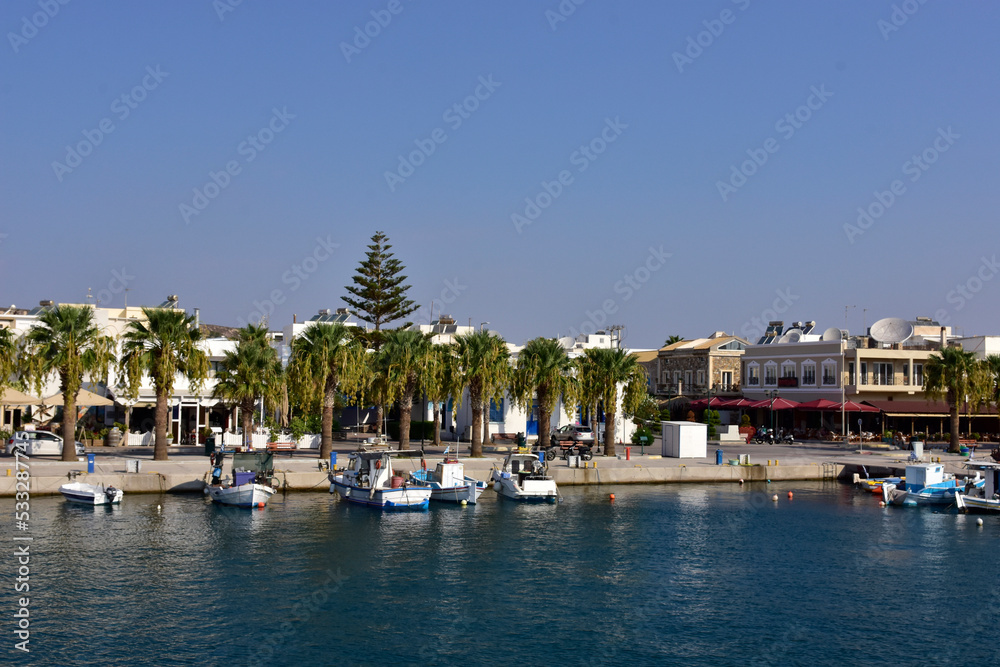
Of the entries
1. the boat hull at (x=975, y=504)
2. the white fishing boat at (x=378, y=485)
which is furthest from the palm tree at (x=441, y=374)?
the boat hull at (x=975, y=504)

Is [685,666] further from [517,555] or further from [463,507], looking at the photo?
[463,507]

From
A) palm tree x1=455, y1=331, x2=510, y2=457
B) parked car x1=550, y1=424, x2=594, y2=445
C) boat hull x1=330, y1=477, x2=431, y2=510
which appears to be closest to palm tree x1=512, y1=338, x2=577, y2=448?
palm tree x1=455, y1=331, x2=510, y2=457

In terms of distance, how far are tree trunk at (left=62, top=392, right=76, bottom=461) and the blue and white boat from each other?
43597 millimetres

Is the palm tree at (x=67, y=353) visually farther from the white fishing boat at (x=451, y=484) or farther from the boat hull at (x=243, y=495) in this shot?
the white fishing boat at (x=451, y=484)

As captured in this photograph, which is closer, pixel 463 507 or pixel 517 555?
pixel 517 555

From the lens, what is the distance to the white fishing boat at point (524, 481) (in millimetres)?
51906

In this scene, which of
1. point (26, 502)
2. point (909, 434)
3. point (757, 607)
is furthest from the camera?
point (909, 434)

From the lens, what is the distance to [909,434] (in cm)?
8806

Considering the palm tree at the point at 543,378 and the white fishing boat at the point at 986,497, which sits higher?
the palm tree at the point at 543,378

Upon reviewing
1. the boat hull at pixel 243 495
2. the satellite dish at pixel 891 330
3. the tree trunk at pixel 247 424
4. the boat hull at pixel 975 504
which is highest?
the satellite dish at pixel 891 330

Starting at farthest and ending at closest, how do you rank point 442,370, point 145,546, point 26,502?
point 442,370
point 26,502
point 145,546

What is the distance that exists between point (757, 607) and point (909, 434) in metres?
62.6

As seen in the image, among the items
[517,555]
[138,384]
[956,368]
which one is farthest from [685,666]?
[956,368]

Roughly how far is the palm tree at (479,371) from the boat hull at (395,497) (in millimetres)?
12593
